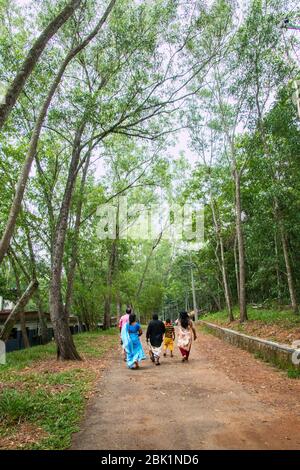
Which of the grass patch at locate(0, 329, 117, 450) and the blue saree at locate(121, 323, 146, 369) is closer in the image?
the grass patch at locate(0, 329, 117, 450)

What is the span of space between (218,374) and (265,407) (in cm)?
318

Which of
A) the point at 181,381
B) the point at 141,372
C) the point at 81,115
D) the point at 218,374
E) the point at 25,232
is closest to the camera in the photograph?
the point at 181,381

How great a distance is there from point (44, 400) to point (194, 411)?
2.79 meters

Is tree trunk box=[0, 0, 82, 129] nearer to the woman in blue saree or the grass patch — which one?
the grass patch

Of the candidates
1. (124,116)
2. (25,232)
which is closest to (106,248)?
(25,232)

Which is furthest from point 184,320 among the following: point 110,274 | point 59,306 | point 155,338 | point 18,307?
point 110,274

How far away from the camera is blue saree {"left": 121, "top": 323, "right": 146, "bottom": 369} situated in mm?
10461

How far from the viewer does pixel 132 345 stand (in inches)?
419

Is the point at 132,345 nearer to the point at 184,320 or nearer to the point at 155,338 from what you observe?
the point at 155,338

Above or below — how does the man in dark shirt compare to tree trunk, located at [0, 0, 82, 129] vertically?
below

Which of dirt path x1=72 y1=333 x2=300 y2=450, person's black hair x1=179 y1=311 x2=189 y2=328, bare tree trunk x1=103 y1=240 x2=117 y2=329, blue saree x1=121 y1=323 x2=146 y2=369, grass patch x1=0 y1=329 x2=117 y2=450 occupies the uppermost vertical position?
bare tree trunk x1=103 y1=240 x2=117 y2=329

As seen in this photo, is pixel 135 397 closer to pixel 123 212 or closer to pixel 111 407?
pixel 111 407

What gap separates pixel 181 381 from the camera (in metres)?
8.27

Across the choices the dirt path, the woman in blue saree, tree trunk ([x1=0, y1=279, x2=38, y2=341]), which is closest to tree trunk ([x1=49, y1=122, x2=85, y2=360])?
the woman in blue saree
